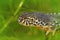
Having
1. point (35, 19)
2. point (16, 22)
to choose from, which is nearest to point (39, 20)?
point (35, 19)

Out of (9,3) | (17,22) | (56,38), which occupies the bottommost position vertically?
(56,38)

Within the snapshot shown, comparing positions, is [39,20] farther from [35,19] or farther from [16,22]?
[16,22]

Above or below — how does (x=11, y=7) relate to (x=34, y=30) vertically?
above

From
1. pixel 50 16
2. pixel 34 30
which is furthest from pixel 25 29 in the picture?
pixel 50 16

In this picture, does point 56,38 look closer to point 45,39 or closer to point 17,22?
point 45,39
